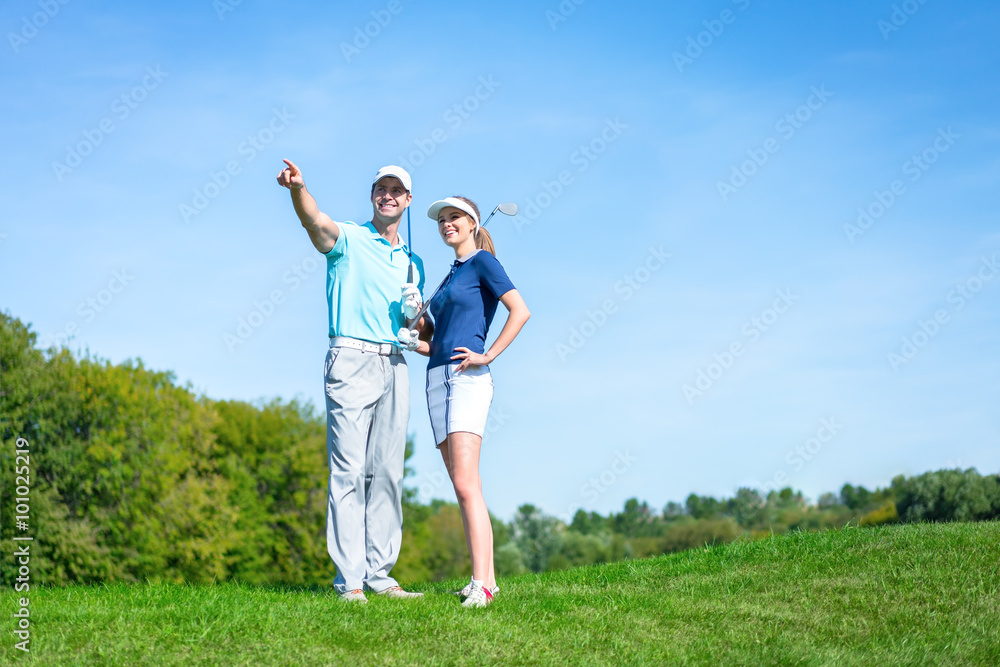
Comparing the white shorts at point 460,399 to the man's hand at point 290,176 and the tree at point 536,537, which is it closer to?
the man's hand at point 290,176

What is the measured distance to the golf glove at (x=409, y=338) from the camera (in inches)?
289

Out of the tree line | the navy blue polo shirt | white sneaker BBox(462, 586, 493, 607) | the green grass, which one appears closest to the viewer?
the green grass

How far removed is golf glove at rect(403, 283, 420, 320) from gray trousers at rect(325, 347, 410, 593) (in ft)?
1.51

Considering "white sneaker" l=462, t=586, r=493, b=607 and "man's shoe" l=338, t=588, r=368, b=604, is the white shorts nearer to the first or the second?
"white sneaker" l=462, t=586, r=493, b=607

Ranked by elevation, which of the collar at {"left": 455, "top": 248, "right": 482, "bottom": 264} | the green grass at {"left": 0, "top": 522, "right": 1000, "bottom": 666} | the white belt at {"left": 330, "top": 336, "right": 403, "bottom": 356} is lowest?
the green grass at {"left": 0, "top": 522, "right": 1000, "bottom": 666}

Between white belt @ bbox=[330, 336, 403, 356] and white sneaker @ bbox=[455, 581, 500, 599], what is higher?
white belt @ bbox=[330, 336, 403, 356]

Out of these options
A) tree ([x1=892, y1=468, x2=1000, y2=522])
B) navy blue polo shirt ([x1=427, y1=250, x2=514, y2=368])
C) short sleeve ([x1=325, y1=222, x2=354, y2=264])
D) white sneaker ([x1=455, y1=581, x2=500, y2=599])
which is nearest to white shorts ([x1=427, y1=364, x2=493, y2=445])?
navy blue polo shirt ([x1=427, y1=250, x2=514, y2=368])

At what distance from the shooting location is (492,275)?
7.11 metres

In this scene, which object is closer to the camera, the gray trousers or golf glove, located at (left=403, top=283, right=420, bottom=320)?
the gray trousers

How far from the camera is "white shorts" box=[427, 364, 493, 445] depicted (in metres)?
6.91

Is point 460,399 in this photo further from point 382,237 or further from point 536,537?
point 536,537

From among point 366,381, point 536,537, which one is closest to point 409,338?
point 366,381

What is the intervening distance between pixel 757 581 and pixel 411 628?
3.59m

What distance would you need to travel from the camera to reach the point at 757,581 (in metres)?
8.16
